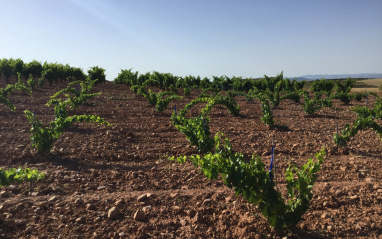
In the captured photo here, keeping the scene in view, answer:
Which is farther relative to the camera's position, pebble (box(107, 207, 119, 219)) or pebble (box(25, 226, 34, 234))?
pebble (box(107, 207, 119, 219))

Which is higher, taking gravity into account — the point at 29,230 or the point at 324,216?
the point at 29,230

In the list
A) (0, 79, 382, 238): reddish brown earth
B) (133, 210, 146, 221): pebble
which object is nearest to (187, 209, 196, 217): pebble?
(0, 79, 382, 238): reddish brown earth

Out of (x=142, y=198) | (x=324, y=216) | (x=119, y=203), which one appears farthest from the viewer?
(x=142, y=198)

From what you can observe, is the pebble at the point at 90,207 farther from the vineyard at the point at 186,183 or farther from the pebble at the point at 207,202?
the pebble at the point at 207,202

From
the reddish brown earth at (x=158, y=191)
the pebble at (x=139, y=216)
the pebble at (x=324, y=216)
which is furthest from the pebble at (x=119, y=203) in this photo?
the pebble at (x=324, y=216)

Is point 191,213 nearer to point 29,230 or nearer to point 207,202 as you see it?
point 207,202

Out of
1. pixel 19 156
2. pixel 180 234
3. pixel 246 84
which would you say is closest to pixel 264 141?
pixel 180 234

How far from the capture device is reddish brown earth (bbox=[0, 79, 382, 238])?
3.08 meters

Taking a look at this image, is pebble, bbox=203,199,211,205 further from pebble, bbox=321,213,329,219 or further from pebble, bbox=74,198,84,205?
pebble, bbox=74,198,84,205

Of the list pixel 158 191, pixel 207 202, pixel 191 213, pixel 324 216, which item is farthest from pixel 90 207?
pixel 324 216

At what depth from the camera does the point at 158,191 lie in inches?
159

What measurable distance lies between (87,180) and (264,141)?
4.00 metres

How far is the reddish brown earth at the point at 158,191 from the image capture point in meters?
3.08

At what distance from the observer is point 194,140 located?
5.85 meters
